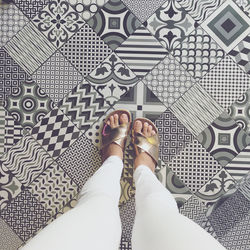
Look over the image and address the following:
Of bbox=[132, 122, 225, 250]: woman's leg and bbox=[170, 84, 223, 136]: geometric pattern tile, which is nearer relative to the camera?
bbox=[132, 122, 225, 250]: woman's leg

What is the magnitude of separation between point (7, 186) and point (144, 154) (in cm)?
47

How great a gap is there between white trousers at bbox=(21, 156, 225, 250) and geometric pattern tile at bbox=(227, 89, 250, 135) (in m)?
0.39

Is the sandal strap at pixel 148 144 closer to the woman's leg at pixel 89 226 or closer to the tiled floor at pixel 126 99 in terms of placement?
the tiled floor at pixel 126 99

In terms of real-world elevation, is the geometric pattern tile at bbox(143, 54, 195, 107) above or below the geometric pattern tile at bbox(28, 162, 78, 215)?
above

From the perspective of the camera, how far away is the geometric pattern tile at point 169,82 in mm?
1186

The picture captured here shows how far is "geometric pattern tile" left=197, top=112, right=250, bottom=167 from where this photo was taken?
119cm

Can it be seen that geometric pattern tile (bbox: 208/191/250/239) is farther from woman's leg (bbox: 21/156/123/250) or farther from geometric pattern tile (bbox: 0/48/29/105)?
geometric pattern tile (bbox: 0/48/29/105)

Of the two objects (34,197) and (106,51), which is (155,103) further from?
(34,197)

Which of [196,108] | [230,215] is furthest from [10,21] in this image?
[230,215]

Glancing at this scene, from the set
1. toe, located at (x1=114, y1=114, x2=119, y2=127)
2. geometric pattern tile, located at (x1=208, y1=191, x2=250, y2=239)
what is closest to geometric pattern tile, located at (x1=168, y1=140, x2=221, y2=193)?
geometric pattern tile, located at (x1=208, y1=191, x2=250, y2=239)

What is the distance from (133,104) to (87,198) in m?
0.41

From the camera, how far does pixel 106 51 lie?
1.18 m

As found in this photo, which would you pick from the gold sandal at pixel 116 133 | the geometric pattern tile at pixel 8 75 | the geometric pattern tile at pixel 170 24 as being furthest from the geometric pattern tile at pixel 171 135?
the geometric pattern tile at pixel 8 75

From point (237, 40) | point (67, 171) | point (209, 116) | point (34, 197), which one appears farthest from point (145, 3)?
point (34, 197)
